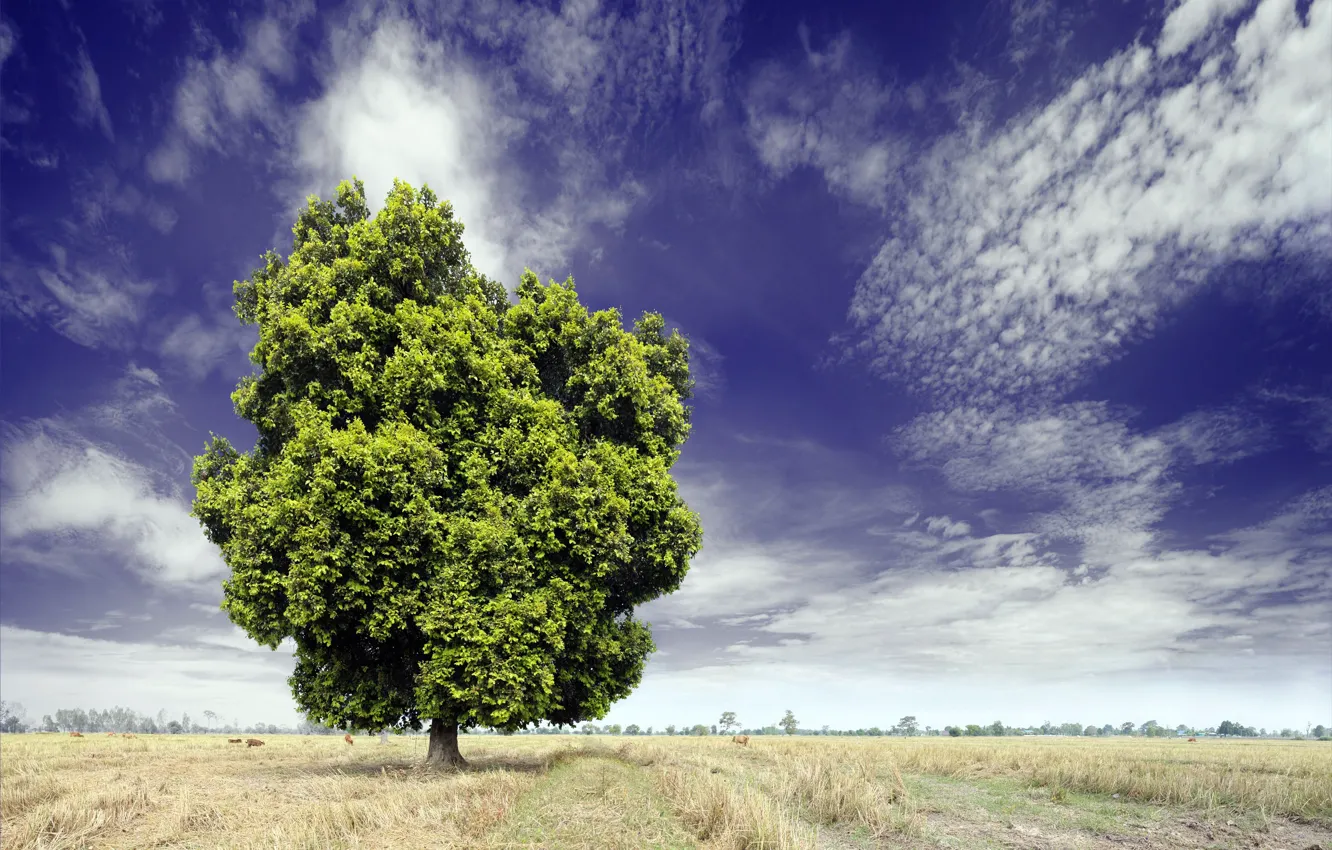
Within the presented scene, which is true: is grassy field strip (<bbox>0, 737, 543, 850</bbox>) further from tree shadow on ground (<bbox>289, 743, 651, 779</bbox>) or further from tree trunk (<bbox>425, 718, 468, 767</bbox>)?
tree trunk (<bbox>425, 718, 468, 767</bbox>)

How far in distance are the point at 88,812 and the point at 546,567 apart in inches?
392

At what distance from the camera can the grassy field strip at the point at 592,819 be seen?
345 inches

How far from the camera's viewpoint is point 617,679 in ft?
65.8

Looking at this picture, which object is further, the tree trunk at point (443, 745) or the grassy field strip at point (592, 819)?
the tree trunk at point (443, 745)

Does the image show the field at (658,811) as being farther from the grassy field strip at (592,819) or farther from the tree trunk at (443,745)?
the tree trunk at (443,745)

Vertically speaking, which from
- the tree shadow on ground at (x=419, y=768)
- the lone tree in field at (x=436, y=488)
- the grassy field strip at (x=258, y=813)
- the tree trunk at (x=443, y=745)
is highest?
the lone tree in field at (x=436, y=488)

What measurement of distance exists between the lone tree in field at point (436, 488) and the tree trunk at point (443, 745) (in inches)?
2.1

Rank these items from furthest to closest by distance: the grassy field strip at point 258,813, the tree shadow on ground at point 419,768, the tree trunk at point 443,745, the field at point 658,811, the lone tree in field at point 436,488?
the tree trunk at point 443,745
the tree shadow on ground at point 419,768
the lone tree in field at point 436,488
the field at point 658,811
the grassy field strip at point 258,813

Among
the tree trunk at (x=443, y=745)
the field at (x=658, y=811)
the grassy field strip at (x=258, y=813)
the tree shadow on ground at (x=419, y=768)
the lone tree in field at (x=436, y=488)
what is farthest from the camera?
the tree trunk at (x=443, y=745)

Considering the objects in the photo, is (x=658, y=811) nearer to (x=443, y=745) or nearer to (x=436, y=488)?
(x=443, y=745)

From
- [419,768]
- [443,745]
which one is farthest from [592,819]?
[443,745]

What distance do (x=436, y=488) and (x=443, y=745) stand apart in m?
7.66

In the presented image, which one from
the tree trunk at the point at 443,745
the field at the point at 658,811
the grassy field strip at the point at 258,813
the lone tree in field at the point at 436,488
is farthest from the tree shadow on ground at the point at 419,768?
the grassy field strip at the point at 258,813

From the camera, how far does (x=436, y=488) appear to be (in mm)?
17734
